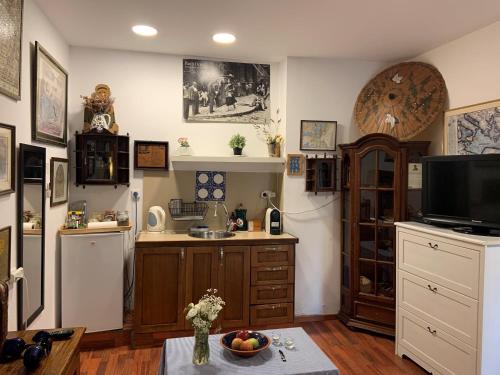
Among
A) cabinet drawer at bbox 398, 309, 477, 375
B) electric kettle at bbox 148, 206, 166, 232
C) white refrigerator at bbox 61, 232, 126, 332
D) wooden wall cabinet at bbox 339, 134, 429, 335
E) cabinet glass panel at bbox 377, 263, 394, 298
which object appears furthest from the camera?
electric kettle at bbox 148, 206, 166, 232

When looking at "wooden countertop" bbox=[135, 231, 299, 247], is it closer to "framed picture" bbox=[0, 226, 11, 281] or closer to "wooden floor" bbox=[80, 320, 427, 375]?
"wooden floor" bbox=[80, 320, 427, 375]

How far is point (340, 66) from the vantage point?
358 cm

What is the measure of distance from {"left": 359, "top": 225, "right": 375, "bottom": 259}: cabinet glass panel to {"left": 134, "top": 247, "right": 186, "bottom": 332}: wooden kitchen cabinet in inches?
62.7

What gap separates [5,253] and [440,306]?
2.67 metres

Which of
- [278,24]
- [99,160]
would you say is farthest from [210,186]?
[278,24]

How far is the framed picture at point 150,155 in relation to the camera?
3.40 m

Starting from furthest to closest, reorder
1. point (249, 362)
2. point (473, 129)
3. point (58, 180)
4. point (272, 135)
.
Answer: point (272, 135), point (58, 180), point (473, 129), point (249, 362)

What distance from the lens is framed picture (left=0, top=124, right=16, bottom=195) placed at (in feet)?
6.15

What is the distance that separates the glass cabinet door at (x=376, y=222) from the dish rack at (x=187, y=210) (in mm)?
1471

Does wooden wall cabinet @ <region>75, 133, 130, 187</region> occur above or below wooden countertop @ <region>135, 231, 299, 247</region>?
above

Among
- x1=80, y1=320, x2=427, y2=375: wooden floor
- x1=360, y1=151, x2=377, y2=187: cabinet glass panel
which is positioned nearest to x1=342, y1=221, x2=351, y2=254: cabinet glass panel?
x1=360, y1=151, x2=377, y2=187: cabinet glass panel

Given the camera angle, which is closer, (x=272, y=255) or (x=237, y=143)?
(x=272, y=255)

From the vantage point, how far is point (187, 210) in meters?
3.51

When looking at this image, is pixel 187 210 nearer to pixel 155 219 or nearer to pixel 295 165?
pixel 155 219
